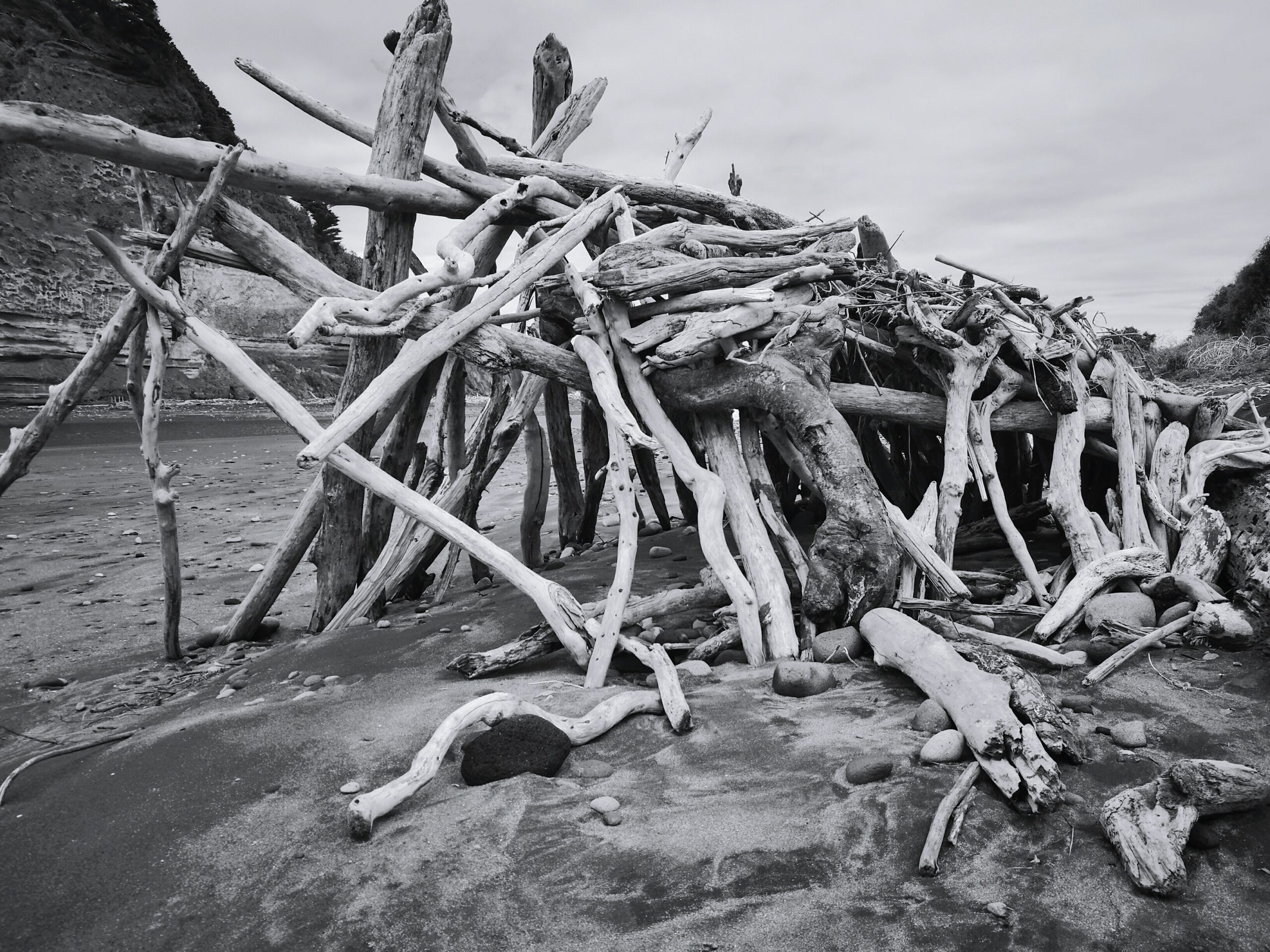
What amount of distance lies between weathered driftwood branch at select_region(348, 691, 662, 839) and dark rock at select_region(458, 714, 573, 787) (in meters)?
0.06

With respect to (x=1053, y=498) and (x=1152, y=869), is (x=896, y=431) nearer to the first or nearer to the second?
(x=1053, y=498)

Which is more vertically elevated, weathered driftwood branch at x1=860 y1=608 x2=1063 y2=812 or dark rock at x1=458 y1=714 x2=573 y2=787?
weathered driftwood branch at x1=860 y1=608 x2=1063 y2=812

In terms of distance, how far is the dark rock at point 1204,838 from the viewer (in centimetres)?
225

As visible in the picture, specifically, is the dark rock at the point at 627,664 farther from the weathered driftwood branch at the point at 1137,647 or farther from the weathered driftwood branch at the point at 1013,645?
the weathered driftwood branch at the point at 1137,647

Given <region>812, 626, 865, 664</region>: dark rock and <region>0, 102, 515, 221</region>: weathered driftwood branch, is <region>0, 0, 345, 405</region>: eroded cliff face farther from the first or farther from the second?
<region>812, 626, 865, 664</region>: dark rock

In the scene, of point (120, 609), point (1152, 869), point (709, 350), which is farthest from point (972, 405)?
point (120, 609)

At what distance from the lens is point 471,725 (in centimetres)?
300

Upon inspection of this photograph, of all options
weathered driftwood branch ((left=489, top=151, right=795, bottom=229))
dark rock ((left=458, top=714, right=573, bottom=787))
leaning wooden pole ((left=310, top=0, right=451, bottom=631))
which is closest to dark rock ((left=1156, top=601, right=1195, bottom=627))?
dark rock ((left=458, top=714, right=573, bottom=787))

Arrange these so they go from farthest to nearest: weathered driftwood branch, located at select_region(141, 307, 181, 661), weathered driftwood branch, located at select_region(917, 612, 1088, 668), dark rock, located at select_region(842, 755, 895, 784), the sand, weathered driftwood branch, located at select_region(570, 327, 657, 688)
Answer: weathered driftwood branch, located at select_region(141, 307, 181, 661)
weathered driftwood branch, located at select_region(570, 327, 657, 688)
weathered driftwood branch, located at select_region(917, 612, 1088, 668)
dark rock, located at select_region(842, 755, 895, 784)
the sand

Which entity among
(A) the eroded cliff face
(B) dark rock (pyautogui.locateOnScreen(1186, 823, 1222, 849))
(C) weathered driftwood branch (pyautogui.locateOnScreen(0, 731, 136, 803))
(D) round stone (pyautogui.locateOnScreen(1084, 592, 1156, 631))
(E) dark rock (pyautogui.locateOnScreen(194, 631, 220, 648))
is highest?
(A) the eroded cliff face

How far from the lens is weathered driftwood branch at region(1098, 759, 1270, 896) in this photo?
2117mm

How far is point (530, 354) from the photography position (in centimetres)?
483

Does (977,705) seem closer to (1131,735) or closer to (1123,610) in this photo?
(1131,735)

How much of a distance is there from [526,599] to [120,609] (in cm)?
337
